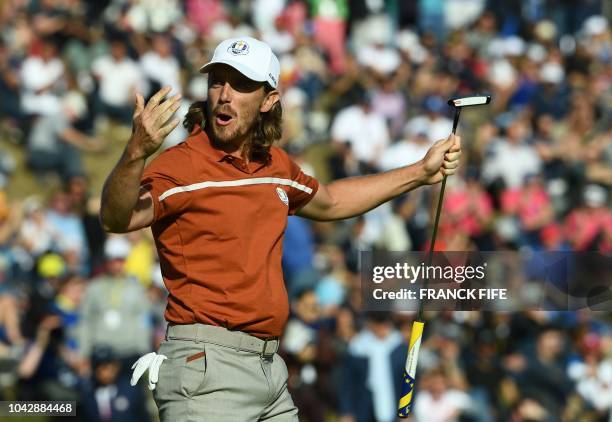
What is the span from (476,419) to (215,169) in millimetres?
6239

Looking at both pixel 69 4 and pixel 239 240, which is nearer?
pixel 239 240

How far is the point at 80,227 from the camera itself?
1217 cm

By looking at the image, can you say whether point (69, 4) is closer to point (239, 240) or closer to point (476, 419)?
point (476, 419)

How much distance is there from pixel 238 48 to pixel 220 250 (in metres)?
0.88

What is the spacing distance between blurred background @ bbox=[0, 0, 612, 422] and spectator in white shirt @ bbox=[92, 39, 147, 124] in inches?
0.7

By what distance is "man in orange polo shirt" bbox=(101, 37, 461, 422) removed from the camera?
491cm

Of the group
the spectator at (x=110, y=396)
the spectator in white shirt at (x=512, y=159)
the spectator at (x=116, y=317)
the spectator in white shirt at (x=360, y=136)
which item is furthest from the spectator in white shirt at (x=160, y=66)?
the spectator at (x=110, y=396)

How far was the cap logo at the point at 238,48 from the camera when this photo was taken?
5.23 meters

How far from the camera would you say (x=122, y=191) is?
15.0ft

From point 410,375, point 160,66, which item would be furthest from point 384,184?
point 160,66

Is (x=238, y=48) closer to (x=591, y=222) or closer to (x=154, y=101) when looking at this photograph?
(x=154, y=101)

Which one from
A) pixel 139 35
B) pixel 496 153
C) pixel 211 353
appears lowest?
pixel 211 353

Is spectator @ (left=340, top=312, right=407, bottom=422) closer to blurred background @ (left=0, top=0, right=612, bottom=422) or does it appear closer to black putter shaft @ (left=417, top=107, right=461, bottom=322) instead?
blurred background @ (left=0, top=0, right=612, bottom=422)

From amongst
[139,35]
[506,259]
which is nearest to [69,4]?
[139,35]
